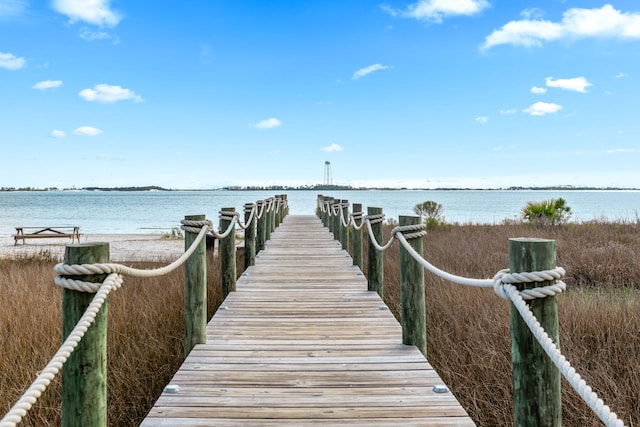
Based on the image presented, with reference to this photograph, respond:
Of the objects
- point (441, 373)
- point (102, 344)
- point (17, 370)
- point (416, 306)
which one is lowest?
point (441, 373)

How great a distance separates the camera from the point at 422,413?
262 centimetres

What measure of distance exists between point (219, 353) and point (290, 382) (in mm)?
837

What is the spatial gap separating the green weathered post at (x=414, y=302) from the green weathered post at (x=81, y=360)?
2.49 m

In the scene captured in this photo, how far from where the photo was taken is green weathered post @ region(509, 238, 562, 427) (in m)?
1.77

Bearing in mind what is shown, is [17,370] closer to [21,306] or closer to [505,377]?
[21,306]

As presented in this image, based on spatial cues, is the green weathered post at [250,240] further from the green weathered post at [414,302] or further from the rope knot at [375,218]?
the green weathered post at [414,302]

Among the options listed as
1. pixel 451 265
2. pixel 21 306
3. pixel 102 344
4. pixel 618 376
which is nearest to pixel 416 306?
pixel 618 376

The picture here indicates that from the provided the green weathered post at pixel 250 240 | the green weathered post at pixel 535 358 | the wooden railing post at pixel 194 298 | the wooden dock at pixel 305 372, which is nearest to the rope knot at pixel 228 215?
the wooden dock at pixel 305 372

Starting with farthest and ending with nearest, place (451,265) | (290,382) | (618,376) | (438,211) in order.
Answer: (438,211) → (451,265) → (618,376) → (290,382)

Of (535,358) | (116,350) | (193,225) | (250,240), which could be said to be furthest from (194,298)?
(250,240)

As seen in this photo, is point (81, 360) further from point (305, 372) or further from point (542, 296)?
point (542, 296)

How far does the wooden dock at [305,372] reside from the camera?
2.59 m

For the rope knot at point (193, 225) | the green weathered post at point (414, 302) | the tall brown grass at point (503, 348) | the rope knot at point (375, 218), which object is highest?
the rope knot at point (193, 225)

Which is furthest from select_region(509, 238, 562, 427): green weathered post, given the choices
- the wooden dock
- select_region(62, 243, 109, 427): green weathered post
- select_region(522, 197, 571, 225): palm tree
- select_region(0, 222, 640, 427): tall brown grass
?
select_region(522, 197, 571, 225): palm tree
